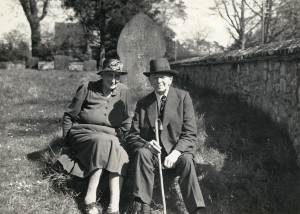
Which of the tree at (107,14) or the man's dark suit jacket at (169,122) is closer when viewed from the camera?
the man's dark suit jacket at (169,122)

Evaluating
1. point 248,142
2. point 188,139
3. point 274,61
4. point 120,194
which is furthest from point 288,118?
point 120,194

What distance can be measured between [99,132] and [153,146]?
2.63ft

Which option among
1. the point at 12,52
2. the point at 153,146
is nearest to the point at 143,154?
the point at 153,146

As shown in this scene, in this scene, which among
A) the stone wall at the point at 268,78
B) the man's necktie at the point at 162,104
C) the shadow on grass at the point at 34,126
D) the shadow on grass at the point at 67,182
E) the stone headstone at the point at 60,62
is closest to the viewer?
the man's necktie at the point at 162,104

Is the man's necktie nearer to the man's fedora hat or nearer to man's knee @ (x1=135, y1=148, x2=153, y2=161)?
the man's fedora hat

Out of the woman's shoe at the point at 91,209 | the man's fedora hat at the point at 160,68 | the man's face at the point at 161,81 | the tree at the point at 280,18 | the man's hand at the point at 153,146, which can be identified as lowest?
the woman's shoe at the point at 91,209

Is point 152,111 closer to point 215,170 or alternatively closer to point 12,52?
point 215,170

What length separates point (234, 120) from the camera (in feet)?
19.9

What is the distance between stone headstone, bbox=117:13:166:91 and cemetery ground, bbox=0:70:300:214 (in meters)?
2.48

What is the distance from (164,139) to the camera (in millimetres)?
4035

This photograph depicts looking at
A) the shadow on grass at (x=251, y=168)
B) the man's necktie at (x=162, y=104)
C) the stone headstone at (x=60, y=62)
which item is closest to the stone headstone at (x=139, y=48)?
the shadow on grass at (x=251, y=168)

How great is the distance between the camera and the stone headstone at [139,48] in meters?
8.97

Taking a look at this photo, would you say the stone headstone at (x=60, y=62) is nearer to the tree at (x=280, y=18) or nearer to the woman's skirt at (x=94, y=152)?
the tree at (x=280, y=18)

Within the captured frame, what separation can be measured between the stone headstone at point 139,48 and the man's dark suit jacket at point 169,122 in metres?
4.78
